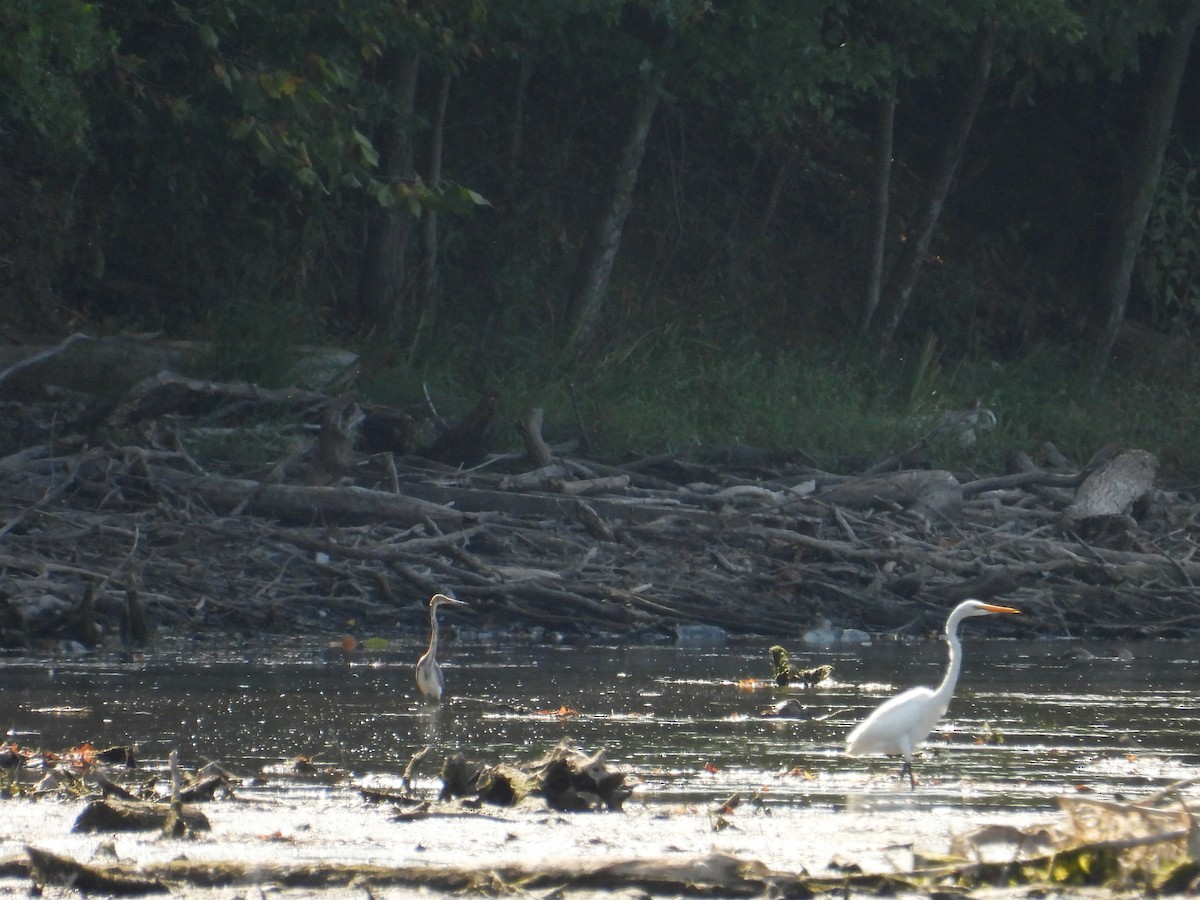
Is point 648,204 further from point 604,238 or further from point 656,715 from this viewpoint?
point 656,715

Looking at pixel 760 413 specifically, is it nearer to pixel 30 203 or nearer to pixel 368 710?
pixel 30 203

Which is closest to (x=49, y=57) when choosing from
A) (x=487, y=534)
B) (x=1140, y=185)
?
(x=487, y=534)

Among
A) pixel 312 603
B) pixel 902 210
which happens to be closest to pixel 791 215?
pixel 902 210

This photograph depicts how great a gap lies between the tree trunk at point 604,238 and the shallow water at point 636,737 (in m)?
7.63

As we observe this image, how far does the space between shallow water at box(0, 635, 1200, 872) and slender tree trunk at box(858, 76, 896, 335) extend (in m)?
9.55

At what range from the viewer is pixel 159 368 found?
14.4 metres

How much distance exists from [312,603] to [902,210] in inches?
493

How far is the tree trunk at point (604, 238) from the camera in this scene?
59.1ft

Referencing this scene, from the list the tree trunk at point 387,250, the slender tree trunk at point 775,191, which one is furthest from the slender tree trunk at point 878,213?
the tree trunk at point 387,250

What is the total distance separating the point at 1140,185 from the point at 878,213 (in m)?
2.81

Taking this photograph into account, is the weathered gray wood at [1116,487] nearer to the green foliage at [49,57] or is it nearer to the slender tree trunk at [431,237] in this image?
the slender tree trunk at [431,237]

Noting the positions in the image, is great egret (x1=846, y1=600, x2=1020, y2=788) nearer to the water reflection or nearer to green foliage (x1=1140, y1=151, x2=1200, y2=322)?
the water reflection

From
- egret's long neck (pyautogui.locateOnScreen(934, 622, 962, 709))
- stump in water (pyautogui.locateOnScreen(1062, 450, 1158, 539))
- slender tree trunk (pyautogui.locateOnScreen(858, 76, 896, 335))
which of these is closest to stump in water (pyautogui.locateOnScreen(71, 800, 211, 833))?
egret's long neck (pyautogui.locateOnScreen(934, 622, 962, 709))

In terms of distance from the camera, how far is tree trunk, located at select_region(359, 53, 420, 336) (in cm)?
1725
